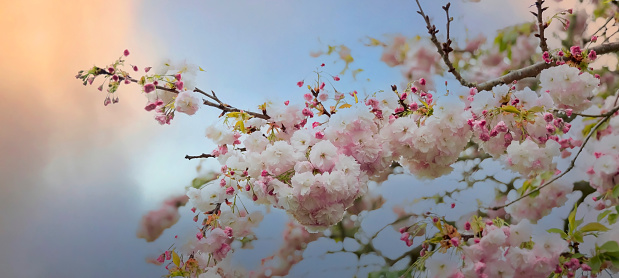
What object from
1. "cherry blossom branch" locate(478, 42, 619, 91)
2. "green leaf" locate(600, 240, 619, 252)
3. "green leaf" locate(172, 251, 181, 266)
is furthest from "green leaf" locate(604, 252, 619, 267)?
"green leaf" locate(172, 251, 181, 266)

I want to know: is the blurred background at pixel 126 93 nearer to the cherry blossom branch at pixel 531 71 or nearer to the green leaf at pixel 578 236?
the cherry blossom branch at pixel 531 71

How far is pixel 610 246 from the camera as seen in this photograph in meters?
1.16

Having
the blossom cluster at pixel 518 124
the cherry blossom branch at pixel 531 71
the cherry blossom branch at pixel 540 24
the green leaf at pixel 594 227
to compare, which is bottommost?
the green leaf at pixel 594 227

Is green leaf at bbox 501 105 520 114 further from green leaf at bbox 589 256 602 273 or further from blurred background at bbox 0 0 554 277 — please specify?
blurred background at bbox 0 0 554 277

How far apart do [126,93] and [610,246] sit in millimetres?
1416

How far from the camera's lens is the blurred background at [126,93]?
1624mm

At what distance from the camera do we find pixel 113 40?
5.55ft

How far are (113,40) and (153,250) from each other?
0.68 metres

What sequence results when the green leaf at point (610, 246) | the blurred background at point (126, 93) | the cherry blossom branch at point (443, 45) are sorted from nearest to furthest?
the green leaf at point (610, 246) < the cherry blossom branch at point (443, 45) < the blurred background at point (126, 93)

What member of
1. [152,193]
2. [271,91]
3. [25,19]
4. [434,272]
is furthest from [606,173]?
[25,19]

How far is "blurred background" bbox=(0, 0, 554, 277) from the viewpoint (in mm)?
1624

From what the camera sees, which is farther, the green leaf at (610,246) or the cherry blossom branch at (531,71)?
the cherry blossom branch at (531,71)

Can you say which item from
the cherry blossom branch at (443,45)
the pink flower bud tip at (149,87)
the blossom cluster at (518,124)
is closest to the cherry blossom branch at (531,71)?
the cherry blossom branch at (443,45)

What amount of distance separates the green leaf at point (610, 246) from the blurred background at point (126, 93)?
1.96ft
